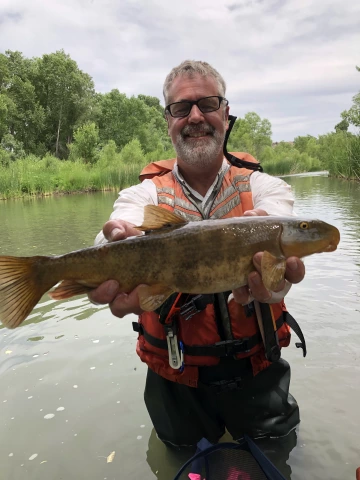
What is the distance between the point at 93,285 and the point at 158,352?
0.95 meters

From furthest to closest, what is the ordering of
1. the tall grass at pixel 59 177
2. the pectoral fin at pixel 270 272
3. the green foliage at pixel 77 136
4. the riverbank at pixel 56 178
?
the green foliage at pixel 77 136 → the tall grass at pixel 59 177 → the riverbank at pixel 56 178 → the pectoral fin at pixel 270 272

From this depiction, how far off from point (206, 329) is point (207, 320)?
2.5 inches

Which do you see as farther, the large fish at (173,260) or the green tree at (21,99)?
the green tree at (21,99)

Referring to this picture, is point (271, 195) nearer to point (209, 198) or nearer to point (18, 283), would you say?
point (209, 198)

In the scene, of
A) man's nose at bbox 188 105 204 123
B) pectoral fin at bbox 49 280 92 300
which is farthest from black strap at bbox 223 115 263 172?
pectoral fin at bbox 49 280 92 300

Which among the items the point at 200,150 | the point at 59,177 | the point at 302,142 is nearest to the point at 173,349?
the point at 200,150

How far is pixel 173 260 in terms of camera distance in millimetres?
2252

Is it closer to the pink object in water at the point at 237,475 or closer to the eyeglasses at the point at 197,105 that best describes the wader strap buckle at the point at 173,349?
the pink object in water at the point at 237,475

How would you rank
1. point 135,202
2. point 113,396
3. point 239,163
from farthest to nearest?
point 113,396, point 239,163, point 135,202

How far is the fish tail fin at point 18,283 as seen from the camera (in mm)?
2277

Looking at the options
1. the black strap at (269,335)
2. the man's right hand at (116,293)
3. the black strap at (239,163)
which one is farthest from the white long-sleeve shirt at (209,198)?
the black strap at (269,335)

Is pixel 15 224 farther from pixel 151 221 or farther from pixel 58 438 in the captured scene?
pixel 151 221

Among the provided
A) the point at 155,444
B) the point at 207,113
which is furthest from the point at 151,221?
the point at 155,444

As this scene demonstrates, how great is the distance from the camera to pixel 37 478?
3158 mm
